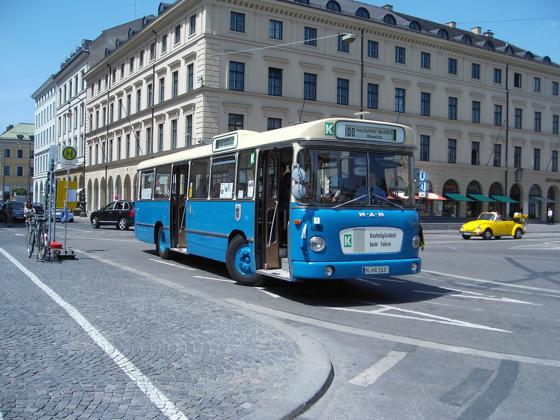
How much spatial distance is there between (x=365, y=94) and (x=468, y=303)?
40.9 meters

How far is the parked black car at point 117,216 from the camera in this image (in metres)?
34.4

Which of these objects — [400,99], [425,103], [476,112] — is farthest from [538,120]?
[400,99]

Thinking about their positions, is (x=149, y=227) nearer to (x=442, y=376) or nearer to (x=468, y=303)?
(x=468, y=303)

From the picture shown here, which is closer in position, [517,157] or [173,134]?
[173,134]

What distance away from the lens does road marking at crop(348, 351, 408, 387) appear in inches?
208

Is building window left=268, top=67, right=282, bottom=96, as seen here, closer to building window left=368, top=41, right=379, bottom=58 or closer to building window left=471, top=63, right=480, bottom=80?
building window left=368, top=41, right=379, bottom=58

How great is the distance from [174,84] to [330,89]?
13.2m

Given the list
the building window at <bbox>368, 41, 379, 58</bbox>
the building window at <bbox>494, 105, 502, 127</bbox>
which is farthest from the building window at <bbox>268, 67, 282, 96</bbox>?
the building window at <bbox>494, 105, 502, 127</bbox>

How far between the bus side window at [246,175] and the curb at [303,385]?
13.8ft

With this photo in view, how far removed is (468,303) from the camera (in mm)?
9586

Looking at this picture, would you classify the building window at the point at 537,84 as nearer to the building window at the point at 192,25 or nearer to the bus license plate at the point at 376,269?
the building window at the point at 192,25

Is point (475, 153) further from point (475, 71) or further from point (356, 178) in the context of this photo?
point (356, 178)

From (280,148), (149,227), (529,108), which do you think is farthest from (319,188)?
(529,108)

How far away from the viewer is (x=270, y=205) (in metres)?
10.3
